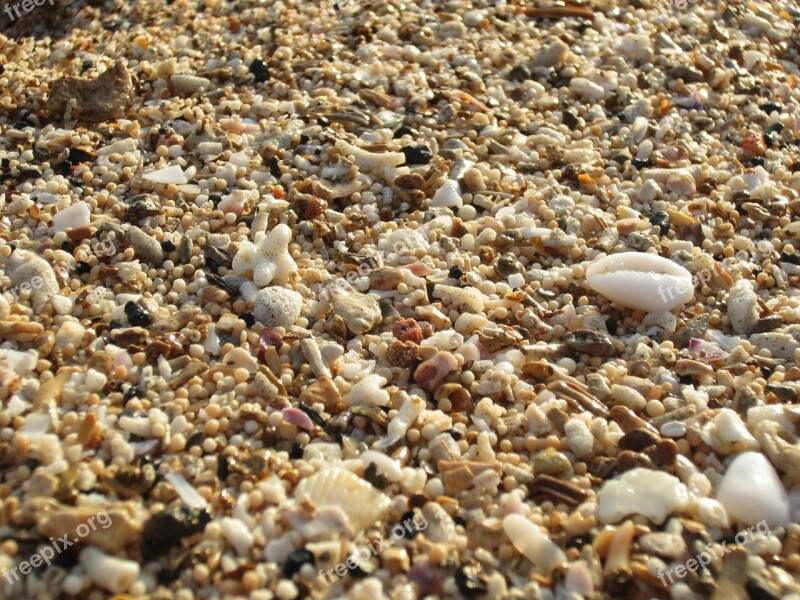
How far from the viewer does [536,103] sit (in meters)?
4.04

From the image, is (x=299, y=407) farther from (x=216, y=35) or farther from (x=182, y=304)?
(x=216, y=35)

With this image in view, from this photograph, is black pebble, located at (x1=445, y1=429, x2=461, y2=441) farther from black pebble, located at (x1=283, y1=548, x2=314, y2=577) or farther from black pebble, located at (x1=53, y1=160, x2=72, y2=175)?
black pebble, located at (x1=53, y1=160, x2=72, y2=175)

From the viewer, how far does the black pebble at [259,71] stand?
13.1 ft

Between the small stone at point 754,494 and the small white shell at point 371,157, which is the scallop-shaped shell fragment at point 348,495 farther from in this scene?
the small white shell at point 371,157

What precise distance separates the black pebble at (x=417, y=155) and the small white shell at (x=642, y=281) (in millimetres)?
949

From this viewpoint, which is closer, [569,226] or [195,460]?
[195,460]

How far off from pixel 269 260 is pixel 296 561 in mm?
1279

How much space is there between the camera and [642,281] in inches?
115

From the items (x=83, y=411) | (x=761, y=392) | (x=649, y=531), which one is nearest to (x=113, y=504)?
(x=83, y=411)

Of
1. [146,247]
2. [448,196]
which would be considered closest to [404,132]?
[448,196]

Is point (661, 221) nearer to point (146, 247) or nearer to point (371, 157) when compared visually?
point (371, 157)

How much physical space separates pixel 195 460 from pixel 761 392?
70.9 inches

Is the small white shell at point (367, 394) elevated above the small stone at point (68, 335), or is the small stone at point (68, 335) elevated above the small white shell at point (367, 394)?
the small stone at point (68, 335)

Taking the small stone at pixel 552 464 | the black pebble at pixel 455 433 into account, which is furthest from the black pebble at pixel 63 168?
the small stone at pixel 552 464
